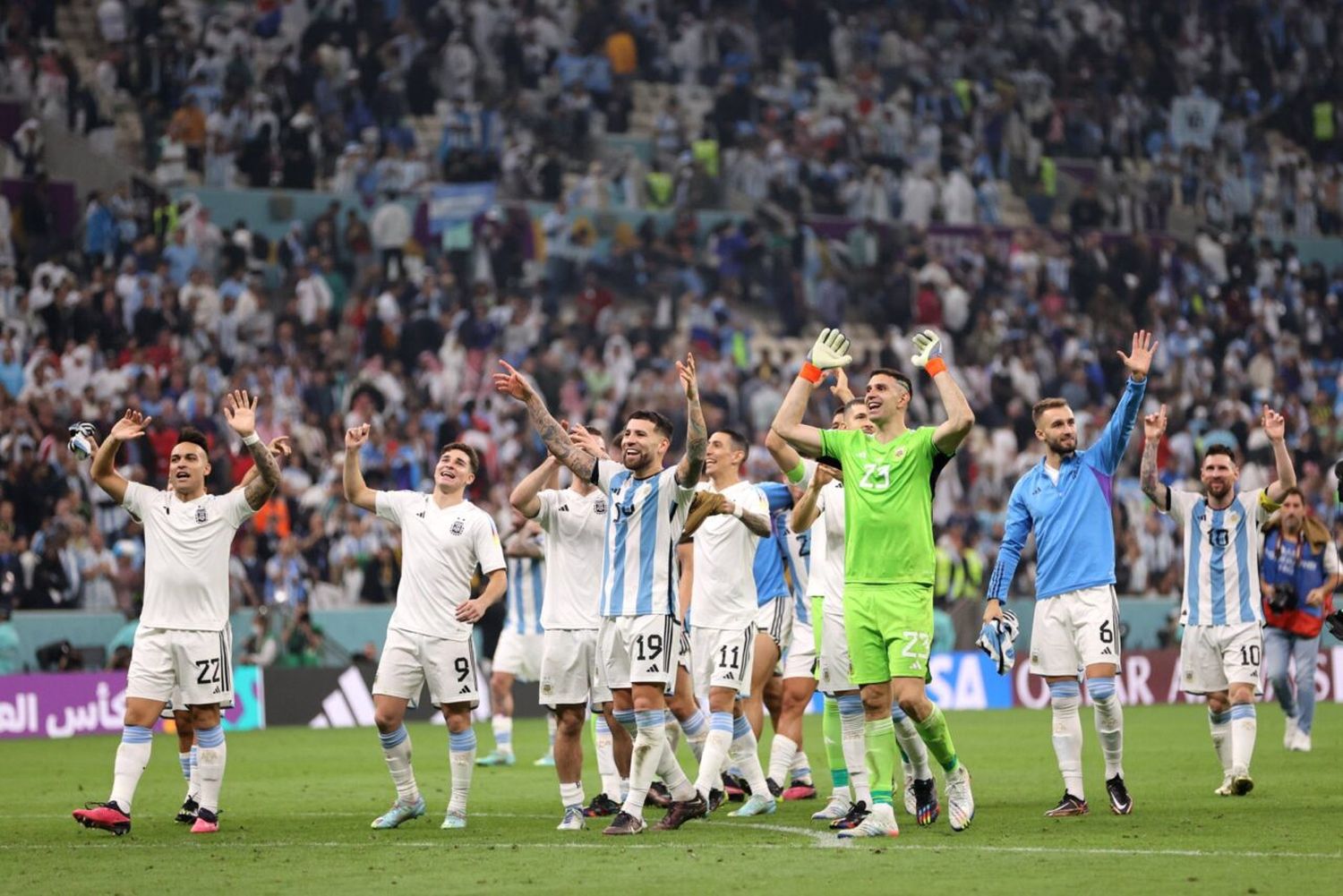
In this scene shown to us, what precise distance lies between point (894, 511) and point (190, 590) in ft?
15.5

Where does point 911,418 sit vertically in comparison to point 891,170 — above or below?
below

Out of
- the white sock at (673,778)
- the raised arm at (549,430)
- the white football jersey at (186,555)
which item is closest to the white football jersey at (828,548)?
the white sock at (673,778)

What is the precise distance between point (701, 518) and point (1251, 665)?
4.89 metres

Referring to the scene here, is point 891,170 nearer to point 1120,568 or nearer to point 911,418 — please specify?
point 911,418

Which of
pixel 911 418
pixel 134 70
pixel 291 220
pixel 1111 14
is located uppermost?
pixel 1111 14

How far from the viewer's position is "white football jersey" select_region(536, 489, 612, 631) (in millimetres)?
13938

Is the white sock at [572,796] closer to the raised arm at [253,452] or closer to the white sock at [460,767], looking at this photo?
the white sock at [460,767]

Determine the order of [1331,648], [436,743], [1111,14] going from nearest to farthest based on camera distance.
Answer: [436,743]
[1331,648]
[1111,14]

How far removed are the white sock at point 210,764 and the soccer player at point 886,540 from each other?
4.24 metres

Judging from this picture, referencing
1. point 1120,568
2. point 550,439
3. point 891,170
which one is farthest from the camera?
point 891,170

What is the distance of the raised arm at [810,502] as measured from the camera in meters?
12.6

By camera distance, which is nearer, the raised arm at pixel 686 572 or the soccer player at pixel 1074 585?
the soccer player at pixel 1074 585

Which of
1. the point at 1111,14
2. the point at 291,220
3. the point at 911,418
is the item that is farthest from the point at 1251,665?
the point at 1111,14

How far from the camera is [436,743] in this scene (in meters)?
22.1
